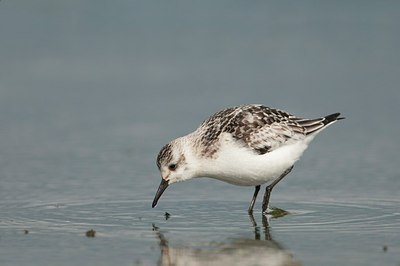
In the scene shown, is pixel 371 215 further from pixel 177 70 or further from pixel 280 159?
pixel 177 70

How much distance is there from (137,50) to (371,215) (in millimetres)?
8700

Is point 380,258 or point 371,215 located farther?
point 371,215

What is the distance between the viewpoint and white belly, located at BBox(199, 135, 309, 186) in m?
10.1

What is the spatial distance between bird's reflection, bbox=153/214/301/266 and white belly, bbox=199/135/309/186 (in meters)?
1.35

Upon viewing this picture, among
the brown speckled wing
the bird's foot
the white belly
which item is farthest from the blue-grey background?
the brown speckled wing

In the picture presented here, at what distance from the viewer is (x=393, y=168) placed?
12000mm

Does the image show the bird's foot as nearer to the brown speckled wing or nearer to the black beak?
the brown speckled wing

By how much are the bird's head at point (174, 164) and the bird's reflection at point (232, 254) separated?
1338 mm

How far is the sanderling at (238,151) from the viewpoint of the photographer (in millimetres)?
10086

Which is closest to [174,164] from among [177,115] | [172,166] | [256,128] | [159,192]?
[172,166]

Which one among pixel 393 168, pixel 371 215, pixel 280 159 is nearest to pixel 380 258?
pixel 371 215

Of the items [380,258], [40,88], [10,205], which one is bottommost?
[380,258]

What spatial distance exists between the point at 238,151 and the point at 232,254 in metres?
2.11

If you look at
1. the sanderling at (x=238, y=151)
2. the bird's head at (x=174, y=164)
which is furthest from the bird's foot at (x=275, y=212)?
the bird's head at (x=174, y=164)
